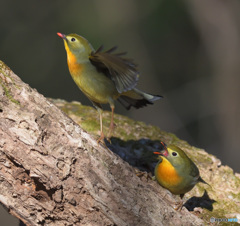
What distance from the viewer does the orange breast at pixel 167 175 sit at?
11.8 feet

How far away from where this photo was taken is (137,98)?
4480mm

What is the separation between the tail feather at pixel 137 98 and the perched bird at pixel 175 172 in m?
0.83

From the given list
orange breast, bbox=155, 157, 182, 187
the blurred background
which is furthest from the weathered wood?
→ the blurred background

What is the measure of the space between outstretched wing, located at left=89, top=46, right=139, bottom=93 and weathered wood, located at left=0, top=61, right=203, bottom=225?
65 centimetres

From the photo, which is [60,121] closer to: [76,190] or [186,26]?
[76,190]

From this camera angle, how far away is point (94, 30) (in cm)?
1148

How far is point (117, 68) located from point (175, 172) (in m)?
1.18

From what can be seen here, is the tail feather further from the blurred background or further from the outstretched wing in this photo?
the blurred background

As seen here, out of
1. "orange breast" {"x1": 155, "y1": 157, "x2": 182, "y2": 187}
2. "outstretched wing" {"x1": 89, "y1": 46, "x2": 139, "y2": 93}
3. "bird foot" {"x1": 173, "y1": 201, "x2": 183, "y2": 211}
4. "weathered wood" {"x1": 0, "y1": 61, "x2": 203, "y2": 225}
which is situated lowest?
"weathered wood" {"x1": 0, "y1": 61, "x2": 203, "y2": 225}

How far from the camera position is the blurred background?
11039mm

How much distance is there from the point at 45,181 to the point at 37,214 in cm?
36

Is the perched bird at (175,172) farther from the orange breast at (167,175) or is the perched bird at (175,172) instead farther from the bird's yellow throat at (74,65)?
the bird's yellow throat at (74,65)

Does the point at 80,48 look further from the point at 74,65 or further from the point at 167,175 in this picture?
→ the point at 167,175

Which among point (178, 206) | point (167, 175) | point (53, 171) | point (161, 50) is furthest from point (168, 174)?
point (161, 50)
